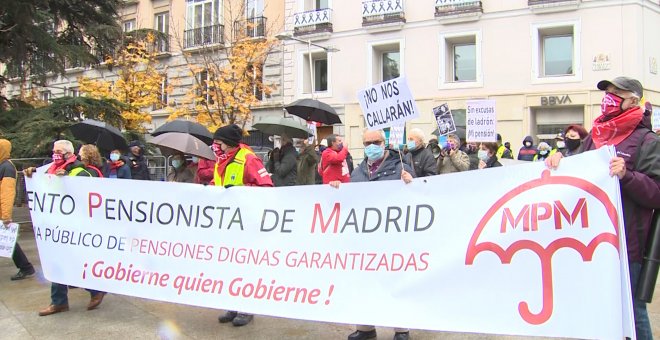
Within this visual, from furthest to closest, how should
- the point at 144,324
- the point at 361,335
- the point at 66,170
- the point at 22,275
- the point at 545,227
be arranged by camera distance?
the point at 22,275 < the point at 66,170 < the point at 144,324 < the point at 361,335 < the point at 545,227

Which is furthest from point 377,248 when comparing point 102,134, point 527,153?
point 527,153

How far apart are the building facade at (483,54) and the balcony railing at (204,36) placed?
3.55 metres

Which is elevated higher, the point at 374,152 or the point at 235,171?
the point at 374,152

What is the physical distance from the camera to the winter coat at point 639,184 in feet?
11.0

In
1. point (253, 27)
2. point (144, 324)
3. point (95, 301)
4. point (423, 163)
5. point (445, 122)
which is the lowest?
point (144, 324)

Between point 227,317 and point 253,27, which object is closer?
point 227,317

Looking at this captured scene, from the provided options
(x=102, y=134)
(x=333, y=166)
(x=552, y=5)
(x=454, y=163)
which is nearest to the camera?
(x=333, y=166)

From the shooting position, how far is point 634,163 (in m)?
3.48

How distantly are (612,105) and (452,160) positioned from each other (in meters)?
5.11

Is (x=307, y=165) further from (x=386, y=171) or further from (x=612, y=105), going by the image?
(x=612, y=105)

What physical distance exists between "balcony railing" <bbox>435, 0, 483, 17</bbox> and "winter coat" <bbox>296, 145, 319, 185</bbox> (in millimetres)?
15500

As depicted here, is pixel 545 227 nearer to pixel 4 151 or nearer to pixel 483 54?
pixel 4 151

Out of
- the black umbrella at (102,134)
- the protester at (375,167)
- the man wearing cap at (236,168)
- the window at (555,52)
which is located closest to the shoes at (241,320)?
the man wearing cap at (236,168)

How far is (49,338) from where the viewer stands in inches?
200
